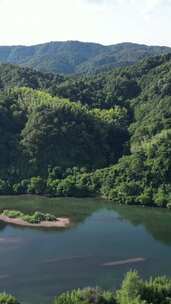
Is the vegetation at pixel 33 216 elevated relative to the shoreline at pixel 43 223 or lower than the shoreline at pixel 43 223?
elevated

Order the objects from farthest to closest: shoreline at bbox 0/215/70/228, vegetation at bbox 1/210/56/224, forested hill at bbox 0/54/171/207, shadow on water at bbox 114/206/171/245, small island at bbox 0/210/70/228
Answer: forested hill at bbox 0/54/171/207 → vegetation at bbox 1/210/56/224 → small island at bbox 0/210/70/228 → shoreline at bbox 0/215/70/228 → shadow on water at bbox 114/206/171/245

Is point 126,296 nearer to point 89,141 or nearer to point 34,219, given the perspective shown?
point 34,219

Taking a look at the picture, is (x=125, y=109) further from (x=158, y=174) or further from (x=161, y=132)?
(x=158, y=174)

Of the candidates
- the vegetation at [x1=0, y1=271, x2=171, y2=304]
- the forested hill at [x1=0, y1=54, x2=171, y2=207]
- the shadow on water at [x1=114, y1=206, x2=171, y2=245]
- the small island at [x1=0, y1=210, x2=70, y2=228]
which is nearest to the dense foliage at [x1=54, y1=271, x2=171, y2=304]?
the vegetation at [x1=0, y1=271, x2=171, y2=304]

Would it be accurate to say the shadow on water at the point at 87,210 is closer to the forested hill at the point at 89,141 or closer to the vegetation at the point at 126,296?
the forested hill at the point at 89,141

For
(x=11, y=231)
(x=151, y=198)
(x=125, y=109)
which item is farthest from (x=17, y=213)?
(x=125, y=109)

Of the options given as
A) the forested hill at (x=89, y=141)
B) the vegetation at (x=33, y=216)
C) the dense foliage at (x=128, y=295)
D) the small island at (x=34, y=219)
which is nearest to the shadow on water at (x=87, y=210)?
the small island at (x=34, y=219)

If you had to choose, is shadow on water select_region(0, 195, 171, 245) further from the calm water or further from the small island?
the small island

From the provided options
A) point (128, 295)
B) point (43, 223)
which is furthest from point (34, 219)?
point (128, 295)
